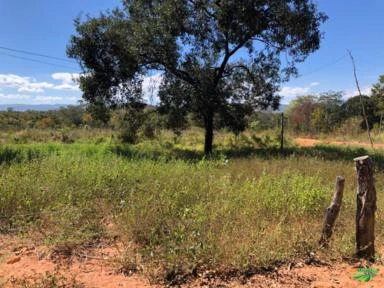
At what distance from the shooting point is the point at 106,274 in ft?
15.3

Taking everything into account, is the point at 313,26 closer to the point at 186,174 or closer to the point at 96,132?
the point at 186,174

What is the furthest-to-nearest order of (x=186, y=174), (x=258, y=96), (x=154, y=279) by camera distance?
(x=258, y=96)
(x=186, y=174)
(x=154, y=279)

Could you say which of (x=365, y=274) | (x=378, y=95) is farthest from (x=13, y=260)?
(x=378, y=95)

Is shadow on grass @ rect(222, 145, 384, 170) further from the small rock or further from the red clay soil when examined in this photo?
the small rock

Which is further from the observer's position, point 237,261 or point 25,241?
point 25,241

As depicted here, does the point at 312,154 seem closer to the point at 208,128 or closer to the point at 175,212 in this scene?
the point at 208,128

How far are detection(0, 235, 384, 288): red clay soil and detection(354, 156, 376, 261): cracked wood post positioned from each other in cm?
29

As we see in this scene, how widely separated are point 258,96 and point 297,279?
13.7m

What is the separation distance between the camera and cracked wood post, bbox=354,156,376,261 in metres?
4.94

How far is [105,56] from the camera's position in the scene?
16156mm

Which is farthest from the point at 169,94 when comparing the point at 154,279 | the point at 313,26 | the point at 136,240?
the point at 154,279

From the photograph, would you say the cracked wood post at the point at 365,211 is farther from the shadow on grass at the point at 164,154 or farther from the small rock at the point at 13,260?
the shadow on grass at the point at 164,154

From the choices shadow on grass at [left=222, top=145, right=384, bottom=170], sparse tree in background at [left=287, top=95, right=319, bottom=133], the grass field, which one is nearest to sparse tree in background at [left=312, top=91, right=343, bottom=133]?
sparse tree in background at [left=287, top=95, right=319, bottom=133]

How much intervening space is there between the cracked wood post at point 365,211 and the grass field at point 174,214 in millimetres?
165
